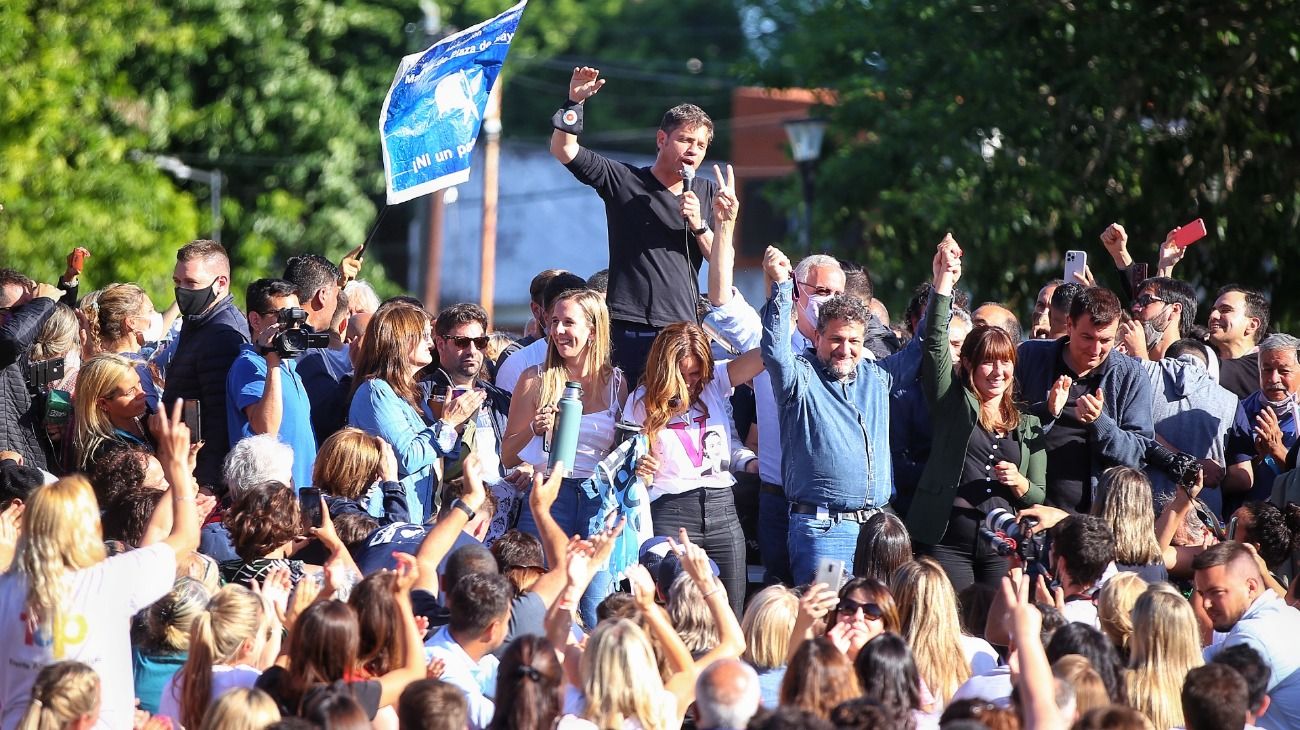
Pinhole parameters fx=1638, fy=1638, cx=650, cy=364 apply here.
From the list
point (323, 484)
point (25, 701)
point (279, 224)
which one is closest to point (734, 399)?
point (323, 484)

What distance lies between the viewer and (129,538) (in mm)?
5801

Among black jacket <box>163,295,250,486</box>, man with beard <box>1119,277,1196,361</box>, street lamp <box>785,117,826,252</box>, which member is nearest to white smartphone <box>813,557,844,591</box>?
black jacket <box>163,295,250,486</box>

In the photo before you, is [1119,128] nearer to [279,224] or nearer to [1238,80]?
[1238,80]

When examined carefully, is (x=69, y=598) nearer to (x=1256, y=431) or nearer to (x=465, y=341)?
(x=465, y=341)

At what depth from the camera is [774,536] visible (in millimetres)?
6879

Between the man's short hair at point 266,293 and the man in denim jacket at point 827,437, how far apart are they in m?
2.23

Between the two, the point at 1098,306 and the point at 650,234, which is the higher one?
the point at 650,234

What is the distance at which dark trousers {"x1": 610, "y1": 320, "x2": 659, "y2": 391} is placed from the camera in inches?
274

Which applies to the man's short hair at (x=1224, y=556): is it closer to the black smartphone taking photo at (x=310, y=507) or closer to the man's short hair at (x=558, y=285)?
the man's short hair at (x=558, y=285)

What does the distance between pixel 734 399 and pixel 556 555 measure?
A: 208 cm

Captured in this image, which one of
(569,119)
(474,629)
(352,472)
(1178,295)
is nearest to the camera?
(474,629)

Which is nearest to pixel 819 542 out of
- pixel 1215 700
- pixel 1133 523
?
pixel 1133 523

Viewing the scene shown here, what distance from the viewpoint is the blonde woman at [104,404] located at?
6.87m

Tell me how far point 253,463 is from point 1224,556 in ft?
11.5
